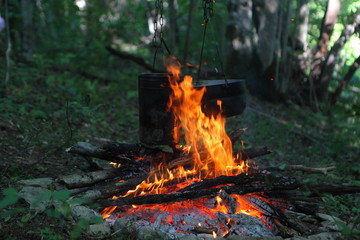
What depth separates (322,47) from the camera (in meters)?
10.7

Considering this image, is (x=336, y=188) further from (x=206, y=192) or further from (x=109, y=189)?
(x=109, y=189)

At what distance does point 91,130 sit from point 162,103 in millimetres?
3369

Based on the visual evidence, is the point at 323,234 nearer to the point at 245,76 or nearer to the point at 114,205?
the point at 114,205

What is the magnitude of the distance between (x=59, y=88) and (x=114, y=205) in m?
5.68

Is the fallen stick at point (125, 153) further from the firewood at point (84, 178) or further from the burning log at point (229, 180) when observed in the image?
the burning log at point (229, 180)

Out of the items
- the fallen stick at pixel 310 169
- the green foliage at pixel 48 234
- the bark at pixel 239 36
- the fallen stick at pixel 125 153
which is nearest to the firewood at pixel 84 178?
the fallen stick at pixel 125 153

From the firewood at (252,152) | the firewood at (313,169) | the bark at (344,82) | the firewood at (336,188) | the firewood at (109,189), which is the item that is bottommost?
the firewood at (336,188)

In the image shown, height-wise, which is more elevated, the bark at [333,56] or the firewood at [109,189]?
the bark at [333,56]

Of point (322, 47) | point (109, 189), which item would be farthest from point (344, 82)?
point (109, 189)

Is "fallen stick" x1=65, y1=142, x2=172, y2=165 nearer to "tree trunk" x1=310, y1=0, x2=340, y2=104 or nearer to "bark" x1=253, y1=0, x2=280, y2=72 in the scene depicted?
"bark" x1=253, y1=0, x2=280, y2=72

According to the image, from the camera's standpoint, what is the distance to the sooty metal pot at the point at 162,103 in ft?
12.9

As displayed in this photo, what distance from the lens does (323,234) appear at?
3379 millimetres

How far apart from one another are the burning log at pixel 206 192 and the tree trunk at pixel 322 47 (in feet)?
23.7

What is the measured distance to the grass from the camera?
446 cm
